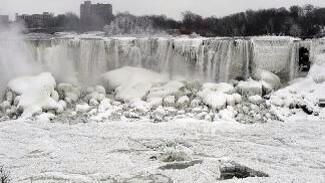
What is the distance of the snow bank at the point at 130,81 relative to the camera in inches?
838

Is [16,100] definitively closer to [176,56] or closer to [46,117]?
[46,117]

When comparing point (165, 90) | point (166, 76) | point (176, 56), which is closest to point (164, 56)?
point (176, 56)

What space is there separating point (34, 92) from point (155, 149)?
7101 mm

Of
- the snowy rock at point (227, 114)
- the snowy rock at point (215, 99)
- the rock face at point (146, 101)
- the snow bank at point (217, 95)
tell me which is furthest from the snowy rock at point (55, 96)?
the snowy rock at point (227, 114)

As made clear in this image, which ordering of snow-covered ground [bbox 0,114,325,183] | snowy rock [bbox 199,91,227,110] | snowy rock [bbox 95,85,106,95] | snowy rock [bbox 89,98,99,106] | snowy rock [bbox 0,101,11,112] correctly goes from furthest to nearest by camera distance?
snowy rock [bbox 95,85,106,95] < snowy rock [bbox 89,98,99,106] < snowy rock [bbox 0,101,11,112] < snowy rock [bbox 199,91,227,110] < snow-covered ground [bbox 0,114,325,183]

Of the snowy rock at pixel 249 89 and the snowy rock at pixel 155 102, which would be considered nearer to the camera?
the snowy rock at pixel 155 102

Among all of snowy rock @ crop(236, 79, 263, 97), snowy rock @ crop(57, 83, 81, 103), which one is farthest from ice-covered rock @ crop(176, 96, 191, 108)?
snowy rock @ crop(57, 83, 81, 103)

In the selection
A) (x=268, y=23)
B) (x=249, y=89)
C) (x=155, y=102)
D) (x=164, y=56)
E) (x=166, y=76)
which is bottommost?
(x=155, y=102)

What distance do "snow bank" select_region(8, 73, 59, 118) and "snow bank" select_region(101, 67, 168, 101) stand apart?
7.96ft

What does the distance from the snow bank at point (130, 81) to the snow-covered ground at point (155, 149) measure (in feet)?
9.85

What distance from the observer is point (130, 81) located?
22516 millimetres

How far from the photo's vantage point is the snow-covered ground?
503 inches

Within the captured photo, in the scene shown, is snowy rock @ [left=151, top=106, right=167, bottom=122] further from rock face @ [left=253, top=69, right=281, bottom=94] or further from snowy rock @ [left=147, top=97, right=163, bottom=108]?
rock face @ [left=253, top=69, right=281, bottom=94]

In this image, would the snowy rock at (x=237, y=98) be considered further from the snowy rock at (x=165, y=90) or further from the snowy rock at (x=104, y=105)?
the snowy rock at (x=104, y=105)
